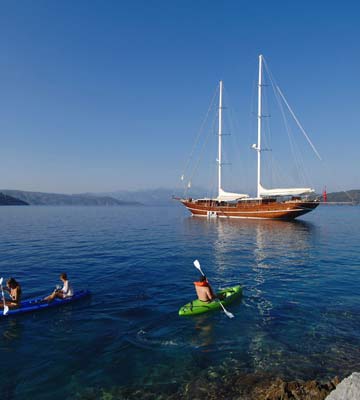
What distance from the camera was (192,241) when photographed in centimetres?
4109

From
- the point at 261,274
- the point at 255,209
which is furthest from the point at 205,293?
the point at 255,209

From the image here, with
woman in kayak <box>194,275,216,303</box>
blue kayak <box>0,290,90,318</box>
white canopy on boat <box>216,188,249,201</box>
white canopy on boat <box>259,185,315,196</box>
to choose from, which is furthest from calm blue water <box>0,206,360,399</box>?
white canopy on boat <box>216,188,249,201</box>

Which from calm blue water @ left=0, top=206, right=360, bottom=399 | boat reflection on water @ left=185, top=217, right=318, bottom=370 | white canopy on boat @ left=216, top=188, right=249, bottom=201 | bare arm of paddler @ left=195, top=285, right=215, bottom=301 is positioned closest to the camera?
calm blue water @ left=0, top=206, right=360, bottom=399

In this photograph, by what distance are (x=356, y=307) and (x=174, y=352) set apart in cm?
1053

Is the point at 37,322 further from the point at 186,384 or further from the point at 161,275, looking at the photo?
the point at 161,275

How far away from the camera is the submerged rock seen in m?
6.71

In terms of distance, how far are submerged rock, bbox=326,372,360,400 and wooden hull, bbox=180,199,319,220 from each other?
189 ft

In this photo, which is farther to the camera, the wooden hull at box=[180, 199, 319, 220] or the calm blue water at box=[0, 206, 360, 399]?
the wooden hull at box=[180, 199, 319, 220]

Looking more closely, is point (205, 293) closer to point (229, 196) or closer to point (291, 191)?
point (291, 191)

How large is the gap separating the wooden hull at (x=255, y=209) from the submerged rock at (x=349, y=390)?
57488mm

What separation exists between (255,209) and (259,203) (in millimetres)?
1620

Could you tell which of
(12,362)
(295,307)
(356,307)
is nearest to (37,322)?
(12,362)

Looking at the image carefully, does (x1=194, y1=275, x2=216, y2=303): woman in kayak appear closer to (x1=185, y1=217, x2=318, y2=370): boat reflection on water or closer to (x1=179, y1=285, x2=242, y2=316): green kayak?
(x1=179, y1=285, x2=242, y2=316): green kayak

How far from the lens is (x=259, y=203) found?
2643 inches
